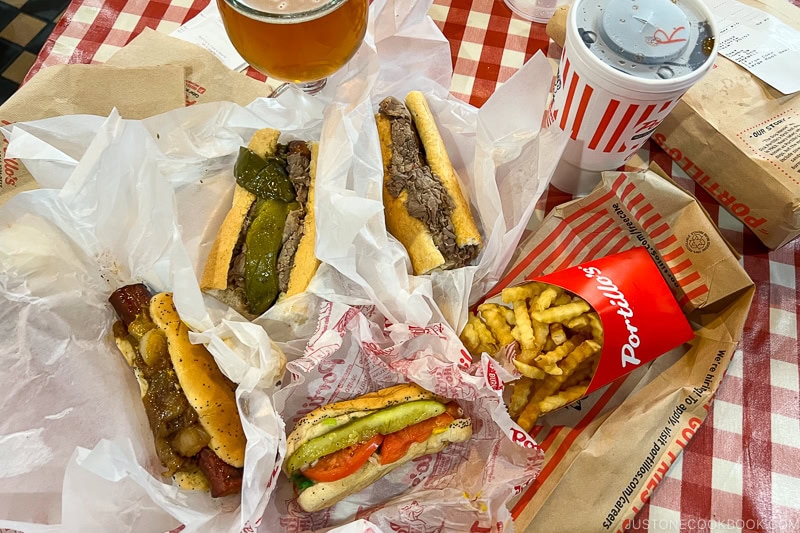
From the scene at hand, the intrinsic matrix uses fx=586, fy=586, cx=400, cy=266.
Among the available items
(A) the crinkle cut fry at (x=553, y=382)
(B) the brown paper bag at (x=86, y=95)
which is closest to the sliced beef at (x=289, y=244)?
(B) the brown paper bag at (x=86, y=95)

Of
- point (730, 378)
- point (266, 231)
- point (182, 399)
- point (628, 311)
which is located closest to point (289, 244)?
point (266, 231)

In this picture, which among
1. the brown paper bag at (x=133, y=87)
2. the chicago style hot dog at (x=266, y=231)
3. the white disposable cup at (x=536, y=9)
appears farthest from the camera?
the white disposable cup at (x=536, y=9)

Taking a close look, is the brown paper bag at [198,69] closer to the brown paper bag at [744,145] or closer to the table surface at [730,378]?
the table surface at [730,378]

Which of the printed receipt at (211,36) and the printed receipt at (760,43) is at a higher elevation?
the printed receipt at (760,43)

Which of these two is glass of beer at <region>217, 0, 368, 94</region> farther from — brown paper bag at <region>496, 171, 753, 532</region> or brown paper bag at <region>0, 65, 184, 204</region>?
brown paper bag at <region>496, 171, 753, 532</region>

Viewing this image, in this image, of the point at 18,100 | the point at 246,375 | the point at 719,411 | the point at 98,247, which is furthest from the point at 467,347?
the point at 18,100
